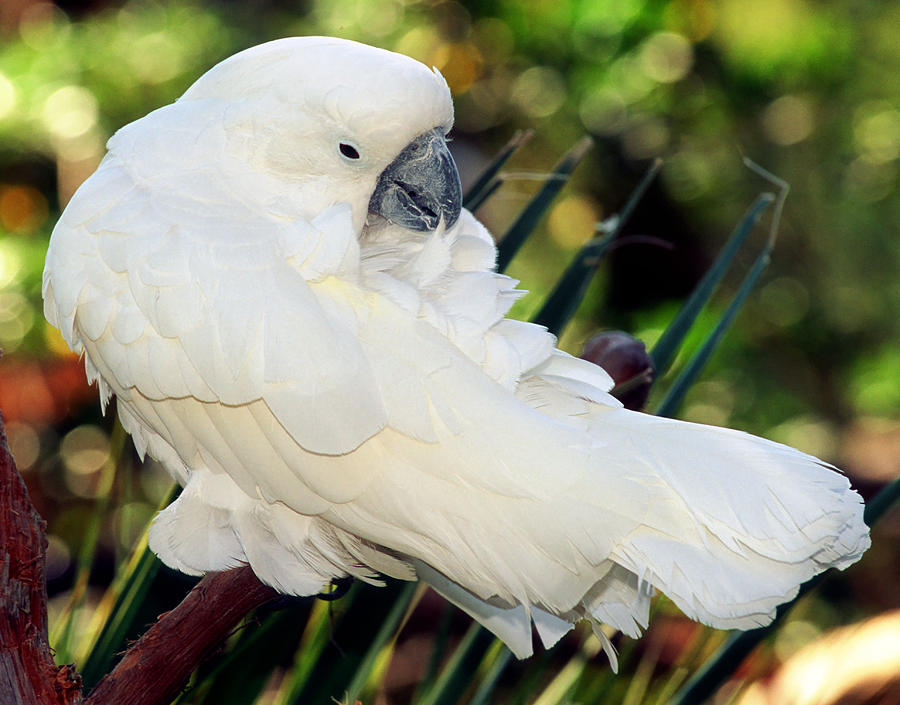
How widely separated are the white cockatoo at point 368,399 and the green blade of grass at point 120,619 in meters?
0.18

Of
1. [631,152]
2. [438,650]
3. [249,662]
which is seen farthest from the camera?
[631,152]

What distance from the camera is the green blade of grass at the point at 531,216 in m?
1.54

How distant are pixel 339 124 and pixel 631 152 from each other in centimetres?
265

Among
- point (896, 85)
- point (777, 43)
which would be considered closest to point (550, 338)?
point (777, 43)

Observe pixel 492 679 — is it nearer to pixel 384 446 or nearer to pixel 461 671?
pixel 461 671

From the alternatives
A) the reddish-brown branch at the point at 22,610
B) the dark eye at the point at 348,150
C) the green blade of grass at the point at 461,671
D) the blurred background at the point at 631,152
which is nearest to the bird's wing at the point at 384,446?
the dark eye at the point at 348,150

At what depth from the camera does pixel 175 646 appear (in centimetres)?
107

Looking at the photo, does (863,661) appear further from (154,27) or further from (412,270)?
(154,27)

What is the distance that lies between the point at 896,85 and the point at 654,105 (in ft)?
3.25

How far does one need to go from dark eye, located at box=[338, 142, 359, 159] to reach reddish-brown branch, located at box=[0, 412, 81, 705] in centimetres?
56

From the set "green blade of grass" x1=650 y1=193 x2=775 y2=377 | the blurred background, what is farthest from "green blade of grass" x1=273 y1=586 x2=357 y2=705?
the blurred background

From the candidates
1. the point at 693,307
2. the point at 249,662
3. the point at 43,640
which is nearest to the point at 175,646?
the point at 43,640

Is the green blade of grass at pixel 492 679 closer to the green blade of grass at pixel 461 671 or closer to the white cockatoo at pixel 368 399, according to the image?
the green blade of grass at pixel 461 671

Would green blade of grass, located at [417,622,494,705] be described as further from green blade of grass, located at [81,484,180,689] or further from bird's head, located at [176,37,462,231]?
bird's head, located at [176,37,462,231]
